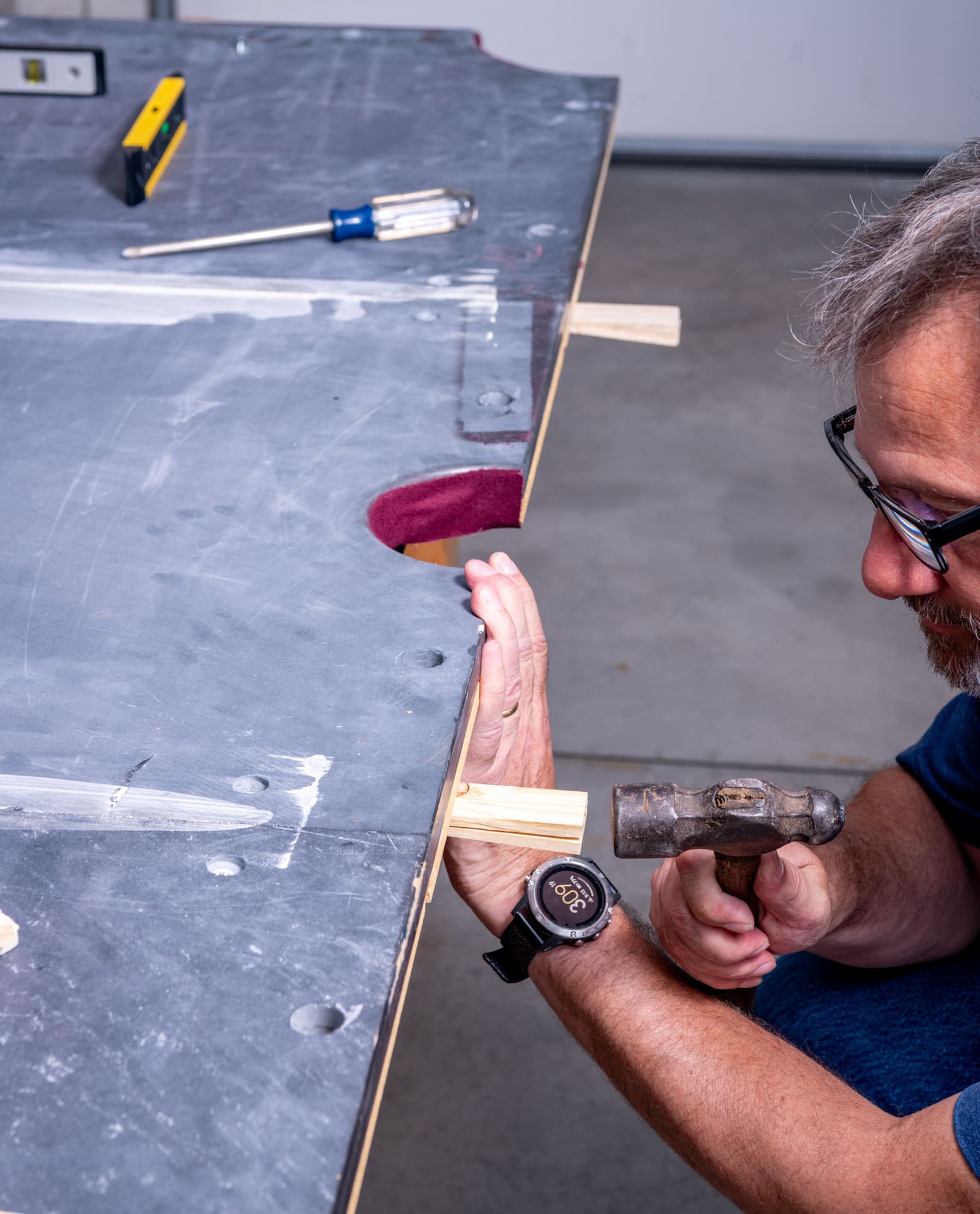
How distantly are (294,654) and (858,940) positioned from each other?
27.2 inches

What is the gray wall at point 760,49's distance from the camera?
4.62 meters

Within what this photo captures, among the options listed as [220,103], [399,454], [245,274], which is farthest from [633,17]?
[399,454]

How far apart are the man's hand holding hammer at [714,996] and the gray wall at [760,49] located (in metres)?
4.26

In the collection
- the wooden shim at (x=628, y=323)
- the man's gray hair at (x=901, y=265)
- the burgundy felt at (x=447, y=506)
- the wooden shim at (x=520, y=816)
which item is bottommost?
the wooden shim at (x=628, y=323)

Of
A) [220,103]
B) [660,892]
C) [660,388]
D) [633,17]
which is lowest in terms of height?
[660,388]

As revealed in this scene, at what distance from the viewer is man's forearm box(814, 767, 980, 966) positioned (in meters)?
1.20

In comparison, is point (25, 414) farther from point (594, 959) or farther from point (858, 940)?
point (858, 940)

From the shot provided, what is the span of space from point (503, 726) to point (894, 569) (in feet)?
1.13

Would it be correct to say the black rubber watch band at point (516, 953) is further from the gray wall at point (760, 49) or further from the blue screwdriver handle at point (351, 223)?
the gray wall at point (760, 49)

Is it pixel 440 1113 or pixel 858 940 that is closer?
pixel 858 940

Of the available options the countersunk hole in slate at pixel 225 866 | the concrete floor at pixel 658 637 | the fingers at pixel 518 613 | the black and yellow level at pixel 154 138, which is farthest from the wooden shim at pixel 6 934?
the concrete floor at pixel 658 637

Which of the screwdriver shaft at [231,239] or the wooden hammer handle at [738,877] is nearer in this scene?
the wooden hammer handle at [738,877]

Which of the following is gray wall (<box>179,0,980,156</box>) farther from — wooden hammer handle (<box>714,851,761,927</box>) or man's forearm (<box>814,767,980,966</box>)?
wooden hammer handle (<box>714,851,761,927</box>)

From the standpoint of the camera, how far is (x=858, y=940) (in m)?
1.21
